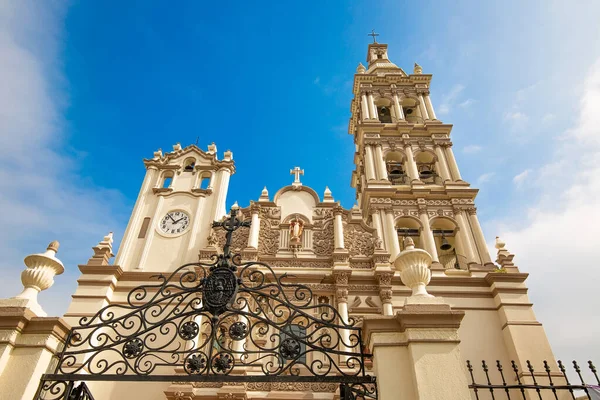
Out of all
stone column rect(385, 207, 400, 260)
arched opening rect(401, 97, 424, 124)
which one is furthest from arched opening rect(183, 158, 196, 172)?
arched opening rect(401, 97, 424, 124)

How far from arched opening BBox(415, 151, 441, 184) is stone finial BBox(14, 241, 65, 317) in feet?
53.6

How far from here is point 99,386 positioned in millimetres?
11953

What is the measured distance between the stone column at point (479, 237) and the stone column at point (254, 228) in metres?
8.79

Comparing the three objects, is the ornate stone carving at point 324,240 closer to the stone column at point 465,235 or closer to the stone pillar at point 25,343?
the stone column at point 465,235

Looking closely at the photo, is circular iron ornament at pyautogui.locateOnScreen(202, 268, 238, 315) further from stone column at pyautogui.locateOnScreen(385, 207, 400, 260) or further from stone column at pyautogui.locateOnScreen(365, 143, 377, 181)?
stone column at pyautogui.locateOnScreen(365, 143, 377, 181)

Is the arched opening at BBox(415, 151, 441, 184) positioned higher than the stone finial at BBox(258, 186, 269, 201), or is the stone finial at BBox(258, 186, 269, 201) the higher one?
the arched opening at BBox(415, 151, 441, 184)

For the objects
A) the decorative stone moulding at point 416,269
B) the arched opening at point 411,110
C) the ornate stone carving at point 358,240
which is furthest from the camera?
the arched opening at point 411,110

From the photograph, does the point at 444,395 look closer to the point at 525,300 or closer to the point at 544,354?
the point at 544,354

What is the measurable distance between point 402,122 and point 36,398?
18.7m

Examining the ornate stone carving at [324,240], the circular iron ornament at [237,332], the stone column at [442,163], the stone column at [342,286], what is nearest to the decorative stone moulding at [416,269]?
the circular iron ornament at [237,332]

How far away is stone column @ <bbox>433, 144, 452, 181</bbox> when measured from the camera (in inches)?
723

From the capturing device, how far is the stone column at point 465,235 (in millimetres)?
15594

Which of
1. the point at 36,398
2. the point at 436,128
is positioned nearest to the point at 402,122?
the point at 436,128

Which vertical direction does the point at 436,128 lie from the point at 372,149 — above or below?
above
